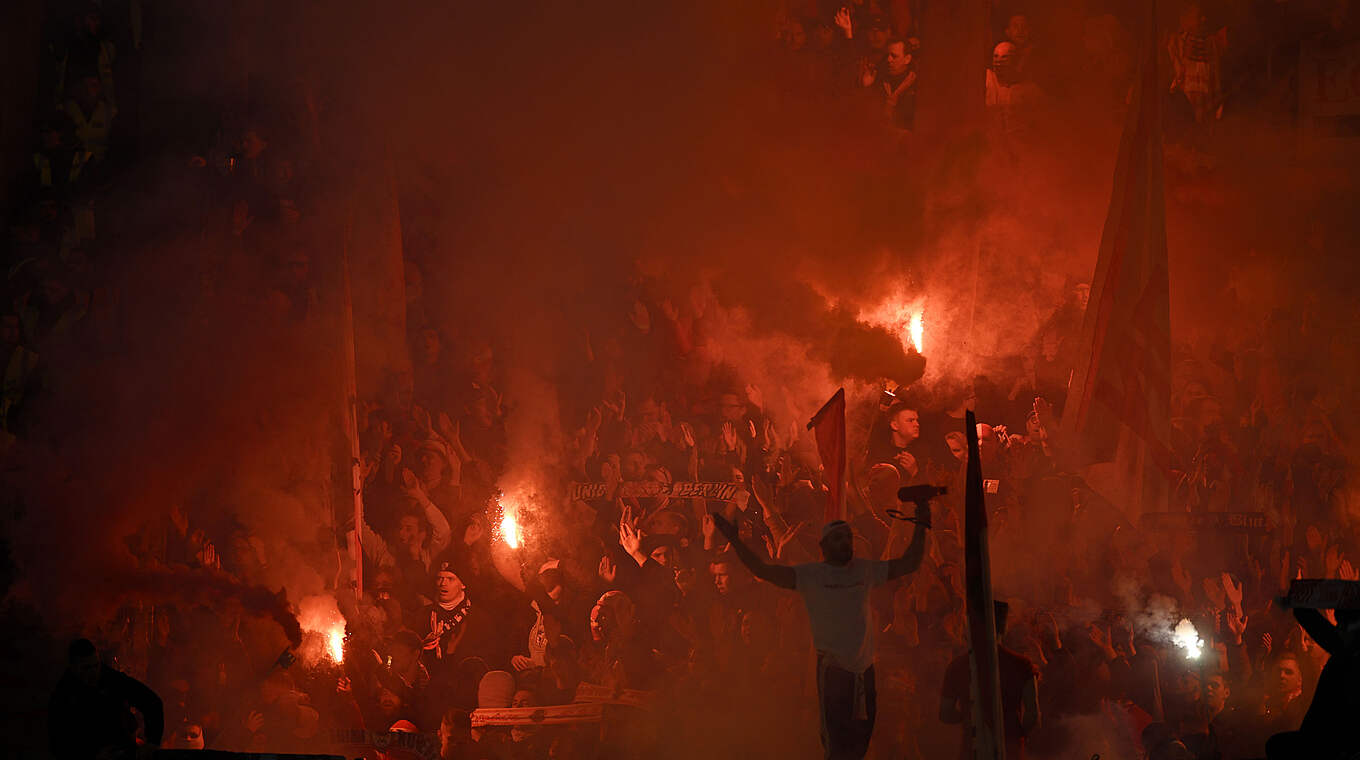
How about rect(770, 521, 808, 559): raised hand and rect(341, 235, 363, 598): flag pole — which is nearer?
rect(770, 521, 808, 559): raised hand

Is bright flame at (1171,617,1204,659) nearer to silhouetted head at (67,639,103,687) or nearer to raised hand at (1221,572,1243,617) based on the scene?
raised hand at (1221,572,1243,617)

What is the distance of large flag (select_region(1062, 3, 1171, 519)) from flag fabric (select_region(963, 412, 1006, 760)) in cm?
682

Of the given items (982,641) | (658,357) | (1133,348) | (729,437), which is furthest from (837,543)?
(1133,348)

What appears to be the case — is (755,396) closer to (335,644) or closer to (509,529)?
(509,529)

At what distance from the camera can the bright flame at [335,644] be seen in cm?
1059

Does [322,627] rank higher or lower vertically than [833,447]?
lower

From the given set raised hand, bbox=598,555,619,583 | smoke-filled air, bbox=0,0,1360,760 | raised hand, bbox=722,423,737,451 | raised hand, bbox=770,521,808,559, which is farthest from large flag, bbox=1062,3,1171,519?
raised hand, bbox=598,555,619,583

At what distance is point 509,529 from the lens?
10.8 m

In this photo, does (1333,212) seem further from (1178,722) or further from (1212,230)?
(1178,722)

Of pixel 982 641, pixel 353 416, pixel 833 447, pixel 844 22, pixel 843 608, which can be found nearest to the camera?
pixel 982 641

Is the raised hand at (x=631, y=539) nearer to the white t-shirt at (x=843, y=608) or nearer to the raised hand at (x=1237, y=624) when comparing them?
the white t-shirt at (x=843, y=608)

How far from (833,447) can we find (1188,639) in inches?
158

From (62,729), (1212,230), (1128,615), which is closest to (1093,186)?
(1212,230)

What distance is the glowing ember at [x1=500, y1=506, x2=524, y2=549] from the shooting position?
35.5ft
